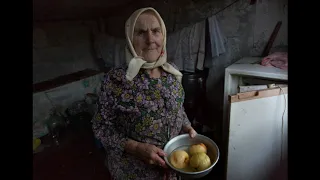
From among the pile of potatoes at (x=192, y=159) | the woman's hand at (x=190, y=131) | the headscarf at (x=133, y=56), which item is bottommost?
the pile of potatoes at (x=192, y=159)

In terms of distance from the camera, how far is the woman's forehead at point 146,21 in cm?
50

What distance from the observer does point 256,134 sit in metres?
0.70

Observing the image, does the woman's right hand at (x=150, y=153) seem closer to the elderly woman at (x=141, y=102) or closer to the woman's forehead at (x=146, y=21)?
the elderly woman at (x=141, y=102)

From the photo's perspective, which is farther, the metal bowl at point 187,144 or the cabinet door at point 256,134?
the cabinet door at point 256,134

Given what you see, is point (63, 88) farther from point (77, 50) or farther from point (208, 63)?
point (208, 63)

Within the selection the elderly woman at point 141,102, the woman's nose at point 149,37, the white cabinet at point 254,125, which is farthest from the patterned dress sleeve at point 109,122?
the white cabinet at point 254,125

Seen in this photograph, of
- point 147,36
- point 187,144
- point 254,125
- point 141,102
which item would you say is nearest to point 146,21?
point 147,36

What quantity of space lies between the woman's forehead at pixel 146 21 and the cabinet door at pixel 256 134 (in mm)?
284

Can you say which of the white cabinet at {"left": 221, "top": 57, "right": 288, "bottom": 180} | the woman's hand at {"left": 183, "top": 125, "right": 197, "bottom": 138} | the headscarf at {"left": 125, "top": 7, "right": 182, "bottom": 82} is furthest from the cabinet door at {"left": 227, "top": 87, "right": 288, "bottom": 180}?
the headscarf at {"left": 125, "top": 7, "right": 182, "bottom": 82}

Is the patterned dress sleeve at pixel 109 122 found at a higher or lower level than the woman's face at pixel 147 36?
lower

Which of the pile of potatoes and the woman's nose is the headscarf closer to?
the woman's nose

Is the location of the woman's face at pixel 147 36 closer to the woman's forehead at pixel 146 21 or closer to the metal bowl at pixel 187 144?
the woman's forehead at pixel 146 21

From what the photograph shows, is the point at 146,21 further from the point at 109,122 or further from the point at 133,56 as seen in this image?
the point at 109,122
